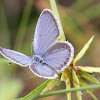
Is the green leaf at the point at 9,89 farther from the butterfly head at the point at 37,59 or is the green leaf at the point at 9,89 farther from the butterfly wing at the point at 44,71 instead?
the butterfly wing at the point at 44,71

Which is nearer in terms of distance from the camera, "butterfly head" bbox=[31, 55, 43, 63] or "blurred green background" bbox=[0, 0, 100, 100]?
"butterfly head" bbox=[31, 55, 43, 63]

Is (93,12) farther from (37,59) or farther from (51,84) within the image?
(51,84)

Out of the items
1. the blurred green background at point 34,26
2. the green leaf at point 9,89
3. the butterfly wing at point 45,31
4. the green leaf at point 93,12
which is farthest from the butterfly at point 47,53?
the green leaf at point 93,12

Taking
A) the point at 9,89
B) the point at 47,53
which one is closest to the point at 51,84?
the point at 47,53

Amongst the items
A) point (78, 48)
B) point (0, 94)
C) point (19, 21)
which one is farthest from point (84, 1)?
point (0, 94)

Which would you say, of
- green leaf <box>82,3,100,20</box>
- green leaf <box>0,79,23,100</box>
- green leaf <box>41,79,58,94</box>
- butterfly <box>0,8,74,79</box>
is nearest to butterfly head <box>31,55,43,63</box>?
butterfly <box>0,8,74,79</box>

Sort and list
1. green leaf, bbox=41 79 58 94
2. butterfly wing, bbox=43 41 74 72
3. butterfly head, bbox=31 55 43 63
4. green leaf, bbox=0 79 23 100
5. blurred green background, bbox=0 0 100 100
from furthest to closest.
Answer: blurred green background, bbox=0 0 100 100 < green leaf, bbox=0 79 23 100 < butterfly head, bbox=31 55 43 63 < butterfly wing, bbox=43 41 74 72 < green leaf, bbox=41 79 58 94

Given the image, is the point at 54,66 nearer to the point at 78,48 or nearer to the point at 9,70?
the point at 9,70

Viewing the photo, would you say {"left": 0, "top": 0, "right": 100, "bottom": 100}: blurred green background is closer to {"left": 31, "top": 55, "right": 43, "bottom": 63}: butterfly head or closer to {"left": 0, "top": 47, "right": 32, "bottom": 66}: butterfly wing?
{"left": 31, "top": 55, "right": 43, "bottom": 63}: butterfly head
